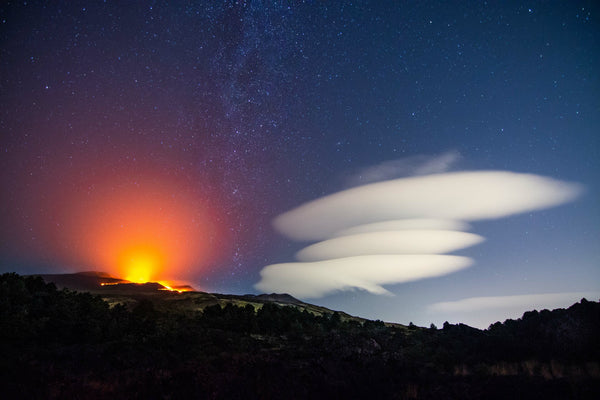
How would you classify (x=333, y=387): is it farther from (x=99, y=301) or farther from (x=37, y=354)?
(x=99, y=301)

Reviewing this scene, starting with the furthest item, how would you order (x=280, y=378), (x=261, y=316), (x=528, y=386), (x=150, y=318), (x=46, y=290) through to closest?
(x=261, y=316) → (x=46, y=290) → (x=150, y=318) → (x=280, y=378) → (x=528, y=386)

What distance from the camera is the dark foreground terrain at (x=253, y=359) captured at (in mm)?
12078

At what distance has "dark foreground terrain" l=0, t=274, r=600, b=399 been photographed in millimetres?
12078

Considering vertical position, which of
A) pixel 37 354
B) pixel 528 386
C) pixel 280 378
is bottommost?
pixel 37 354

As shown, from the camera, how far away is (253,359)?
60.8 feet

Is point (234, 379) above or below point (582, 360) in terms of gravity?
below

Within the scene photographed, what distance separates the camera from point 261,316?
36250mm

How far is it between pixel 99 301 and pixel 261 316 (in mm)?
16202

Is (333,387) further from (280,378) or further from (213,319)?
(213,319)

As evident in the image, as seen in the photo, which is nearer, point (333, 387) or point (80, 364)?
point (333, 387)

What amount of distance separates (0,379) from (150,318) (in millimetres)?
17369

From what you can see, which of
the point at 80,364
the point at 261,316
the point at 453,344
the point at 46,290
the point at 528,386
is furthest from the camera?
the point at 261,316

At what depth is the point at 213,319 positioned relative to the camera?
112 feet

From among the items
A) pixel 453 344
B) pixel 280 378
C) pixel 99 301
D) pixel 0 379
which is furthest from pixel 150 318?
pixel 453 344
